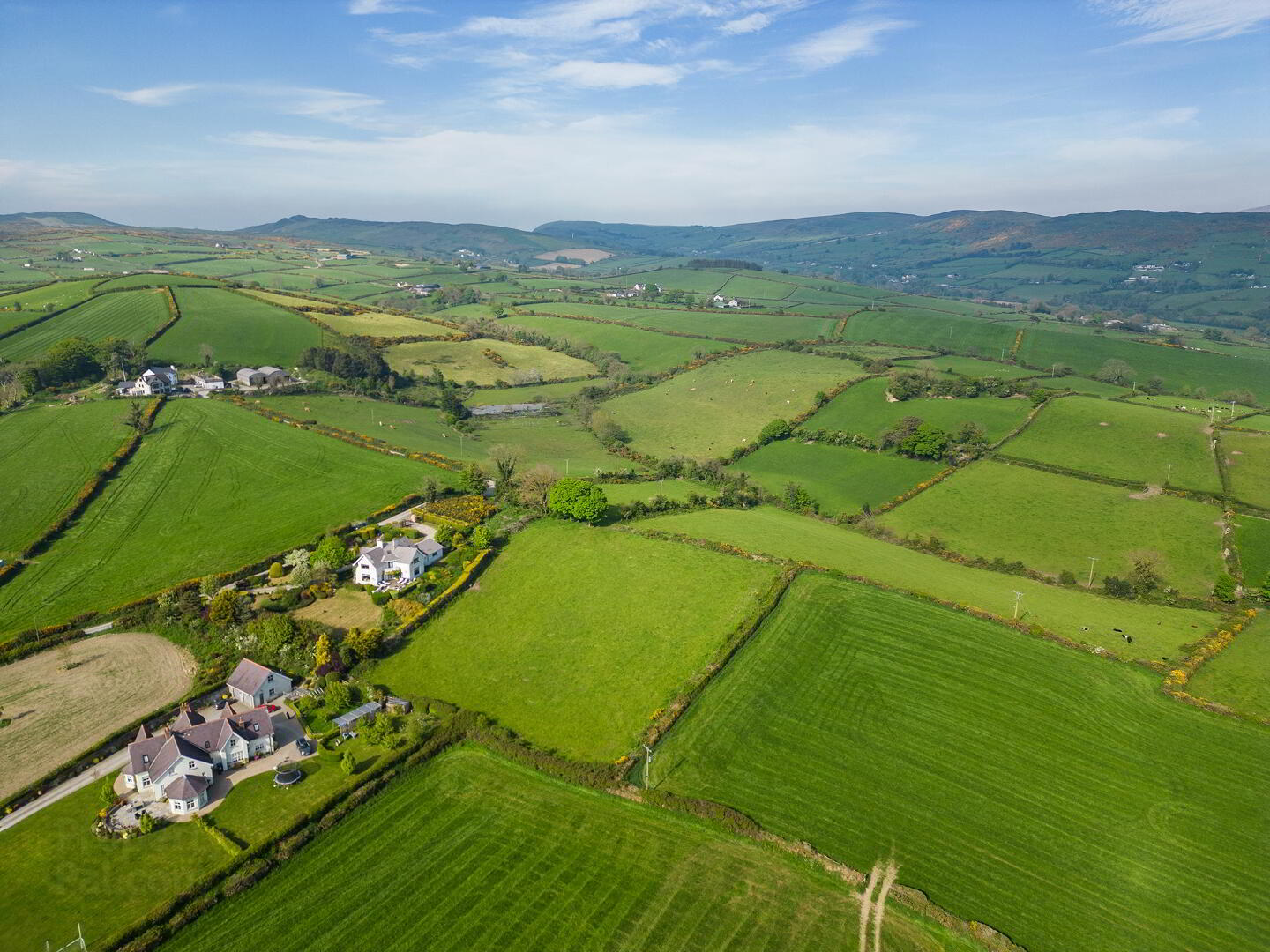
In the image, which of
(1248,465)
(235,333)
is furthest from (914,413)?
(235,333)

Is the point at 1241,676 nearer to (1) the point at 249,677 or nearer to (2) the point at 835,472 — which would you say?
(2) the point at 835,472

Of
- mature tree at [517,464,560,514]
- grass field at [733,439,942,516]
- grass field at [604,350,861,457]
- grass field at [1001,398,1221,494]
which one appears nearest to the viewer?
mature tree at [517,464,560,514]

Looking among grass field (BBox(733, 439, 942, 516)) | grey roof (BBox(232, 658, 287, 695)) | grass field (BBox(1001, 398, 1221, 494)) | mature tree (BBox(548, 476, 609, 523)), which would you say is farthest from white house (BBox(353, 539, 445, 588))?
grass field (BBox(1001, 398, 1221, 494))

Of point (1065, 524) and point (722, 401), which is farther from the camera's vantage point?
point (722, 401)

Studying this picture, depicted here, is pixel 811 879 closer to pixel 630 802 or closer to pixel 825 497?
pixel 630 802

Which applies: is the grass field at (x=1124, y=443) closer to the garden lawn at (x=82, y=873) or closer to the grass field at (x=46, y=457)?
the garden lawn at (x=82, y=873)

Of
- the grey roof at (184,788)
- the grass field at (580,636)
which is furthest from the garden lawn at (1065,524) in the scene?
the grey roof at (184,788)

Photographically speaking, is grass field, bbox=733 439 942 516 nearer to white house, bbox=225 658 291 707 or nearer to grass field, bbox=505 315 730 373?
grass field, bbox=505 315 730 373
